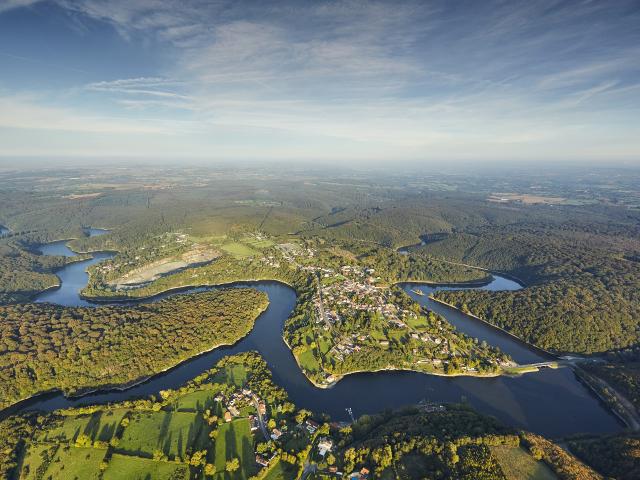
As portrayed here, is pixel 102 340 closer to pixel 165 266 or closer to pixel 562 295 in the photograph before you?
pixel 165 266

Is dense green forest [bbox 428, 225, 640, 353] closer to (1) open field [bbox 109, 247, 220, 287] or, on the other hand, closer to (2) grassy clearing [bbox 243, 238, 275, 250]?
(2) grassy clearing [bbox 243, 238, 275, 250]

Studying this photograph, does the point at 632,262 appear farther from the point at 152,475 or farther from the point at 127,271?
the point at 127,271

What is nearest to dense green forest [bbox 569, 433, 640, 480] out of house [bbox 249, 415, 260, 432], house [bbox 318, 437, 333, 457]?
house [bbox 318, 437, 333, 457]

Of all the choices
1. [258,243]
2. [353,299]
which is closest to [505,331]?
[353,299]

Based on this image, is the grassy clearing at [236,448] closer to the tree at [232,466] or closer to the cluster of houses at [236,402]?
the tree at [232,466]

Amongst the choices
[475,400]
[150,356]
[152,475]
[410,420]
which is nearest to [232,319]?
[150,356]

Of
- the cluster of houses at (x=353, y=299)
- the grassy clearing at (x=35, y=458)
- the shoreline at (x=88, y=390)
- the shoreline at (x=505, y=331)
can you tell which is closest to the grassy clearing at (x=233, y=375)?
the shoreline at (x=88, y=390)
